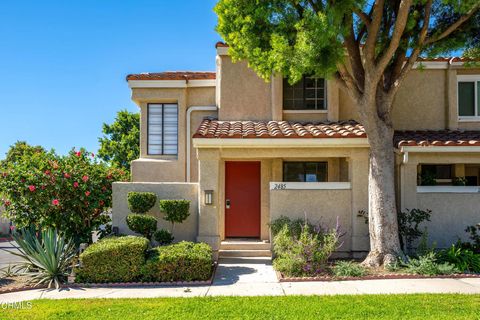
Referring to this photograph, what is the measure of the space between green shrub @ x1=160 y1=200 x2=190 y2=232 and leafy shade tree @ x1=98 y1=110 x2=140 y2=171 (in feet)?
97.0

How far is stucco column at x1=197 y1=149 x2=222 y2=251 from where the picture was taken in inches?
472

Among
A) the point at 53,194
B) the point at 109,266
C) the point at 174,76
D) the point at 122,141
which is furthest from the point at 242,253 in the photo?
the point at 122,141

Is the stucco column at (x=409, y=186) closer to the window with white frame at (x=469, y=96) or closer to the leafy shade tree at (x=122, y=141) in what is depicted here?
the window with white frame at (x=469, y=96)

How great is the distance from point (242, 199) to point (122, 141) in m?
30.3

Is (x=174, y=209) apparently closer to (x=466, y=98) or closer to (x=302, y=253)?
(x=302, y=253)

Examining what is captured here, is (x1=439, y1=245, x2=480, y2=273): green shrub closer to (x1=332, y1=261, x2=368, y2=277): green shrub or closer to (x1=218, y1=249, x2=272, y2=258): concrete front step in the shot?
(x1=332, y1=261, x2=368, y2=277): green shrub

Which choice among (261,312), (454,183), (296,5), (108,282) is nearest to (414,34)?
(296,5)

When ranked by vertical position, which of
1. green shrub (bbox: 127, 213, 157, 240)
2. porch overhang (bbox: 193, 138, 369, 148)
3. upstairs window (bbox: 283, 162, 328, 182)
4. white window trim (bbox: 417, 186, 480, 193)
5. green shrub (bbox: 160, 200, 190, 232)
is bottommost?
green shrub (bbox: 127, 213, 157, 240)

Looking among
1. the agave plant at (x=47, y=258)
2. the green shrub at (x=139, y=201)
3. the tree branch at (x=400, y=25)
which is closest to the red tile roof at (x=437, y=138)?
the tree branch at (x=400, y=25)

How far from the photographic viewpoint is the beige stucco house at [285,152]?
12.0 m

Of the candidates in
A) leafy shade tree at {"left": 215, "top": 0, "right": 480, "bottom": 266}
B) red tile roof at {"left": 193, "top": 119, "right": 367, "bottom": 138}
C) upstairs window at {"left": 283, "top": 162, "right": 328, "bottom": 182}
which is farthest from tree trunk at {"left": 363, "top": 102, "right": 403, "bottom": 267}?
upstairs window at {"left": 283, "top": 162, "right": 328, "bottom": 182}

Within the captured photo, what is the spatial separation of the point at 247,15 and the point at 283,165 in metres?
5.48

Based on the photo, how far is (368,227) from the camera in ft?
39.0

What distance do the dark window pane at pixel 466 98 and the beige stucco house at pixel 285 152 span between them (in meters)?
0.04
